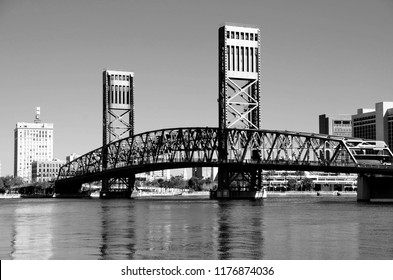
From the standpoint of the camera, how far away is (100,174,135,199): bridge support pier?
18288 centimetres

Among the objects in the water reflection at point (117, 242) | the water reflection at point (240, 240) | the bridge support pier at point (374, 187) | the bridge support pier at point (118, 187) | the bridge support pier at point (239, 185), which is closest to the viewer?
the water reflection at point (117, 242)

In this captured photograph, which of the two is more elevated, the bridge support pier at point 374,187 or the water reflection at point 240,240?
the bridge support pier at point 374,187

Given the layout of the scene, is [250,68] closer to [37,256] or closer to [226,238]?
[226,238]

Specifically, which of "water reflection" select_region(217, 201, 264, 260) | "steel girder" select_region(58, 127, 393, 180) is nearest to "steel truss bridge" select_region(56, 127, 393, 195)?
"steel girder" select_region(58, 127, 393, 180)

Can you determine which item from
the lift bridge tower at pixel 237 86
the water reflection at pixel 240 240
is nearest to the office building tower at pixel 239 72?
the lift bridge tower at pixel 237 86

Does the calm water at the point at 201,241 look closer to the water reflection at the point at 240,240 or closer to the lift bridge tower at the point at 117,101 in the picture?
the water reflection at the point at 240,240

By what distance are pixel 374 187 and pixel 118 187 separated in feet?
266

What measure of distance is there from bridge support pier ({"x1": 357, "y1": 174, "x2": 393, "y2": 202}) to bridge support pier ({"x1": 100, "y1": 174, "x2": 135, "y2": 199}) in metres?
72.5

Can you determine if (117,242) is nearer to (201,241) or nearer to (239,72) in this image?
(201,241)

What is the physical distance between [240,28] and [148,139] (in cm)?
3229

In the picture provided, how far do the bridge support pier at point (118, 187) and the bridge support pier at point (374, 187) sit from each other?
7253cm

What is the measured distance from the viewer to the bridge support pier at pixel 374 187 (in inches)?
4641
